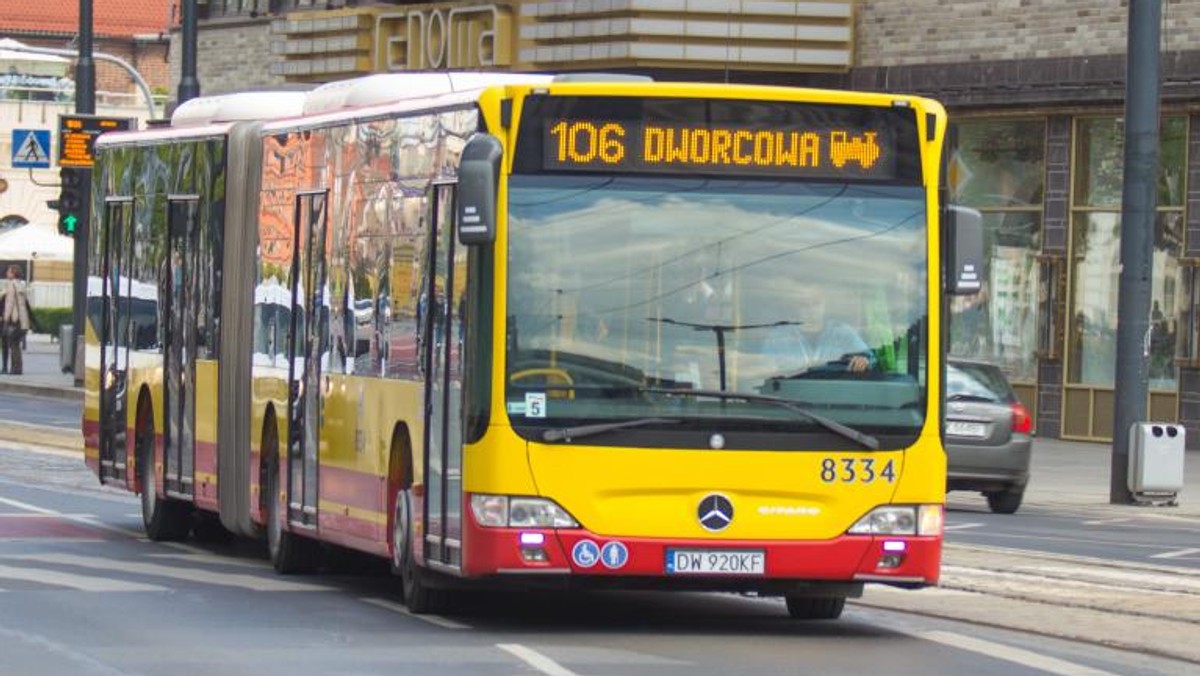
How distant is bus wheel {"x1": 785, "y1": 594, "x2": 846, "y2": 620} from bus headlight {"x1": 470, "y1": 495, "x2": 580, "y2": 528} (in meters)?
1.96

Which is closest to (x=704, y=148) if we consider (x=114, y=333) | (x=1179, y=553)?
(x=1179, y=553)

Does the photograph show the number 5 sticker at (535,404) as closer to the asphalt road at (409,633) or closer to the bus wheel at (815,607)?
the asphalt road at (409,633)

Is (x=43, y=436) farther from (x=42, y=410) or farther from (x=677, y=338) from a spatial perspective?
(x=677, y=338)

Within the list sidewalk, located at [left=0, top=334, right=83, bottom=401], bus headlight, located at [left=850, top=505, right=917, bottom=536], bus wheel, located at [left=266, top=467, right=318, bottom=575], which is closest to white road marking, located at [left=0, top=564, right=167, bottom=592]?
bus wheel, located at [left=266, top=467, right=318, bottom=575]

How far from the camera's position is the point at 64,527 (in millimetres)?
21547

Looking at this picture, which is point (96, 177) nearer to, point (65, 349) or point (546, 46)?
point (546, 46)

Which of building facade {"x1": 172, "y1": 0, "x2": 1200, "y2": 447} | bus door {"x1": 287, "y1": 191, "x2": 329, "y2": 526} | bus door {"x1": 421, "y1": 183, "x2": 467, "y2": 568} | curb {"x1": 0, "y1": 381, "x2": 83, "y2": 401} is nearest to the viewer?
bus door {"x1": 421, "y1": 183, "x2": 467, "y2": 568}

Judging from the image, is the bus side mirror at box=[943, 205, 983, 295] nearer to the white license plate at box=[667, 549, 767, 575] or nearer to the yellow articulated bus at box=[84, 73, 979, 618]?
the yellow articulated bus at box=[84, 73, 979, 618]

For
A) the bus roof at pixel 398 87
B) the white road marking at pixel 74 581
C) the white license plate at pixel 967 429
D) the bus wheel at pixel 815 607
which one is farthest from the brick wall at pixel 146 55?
the bus wheel at pixel 815 607

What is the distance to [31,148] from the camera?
4841cm

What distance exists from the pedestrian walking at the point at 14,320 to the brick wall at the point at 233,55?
188 inches

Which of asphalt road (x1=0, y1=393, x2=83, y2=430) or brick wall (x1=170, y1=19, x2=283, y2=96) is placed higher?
brick wall (x1=170, y1=19, x2=283, y2=96)

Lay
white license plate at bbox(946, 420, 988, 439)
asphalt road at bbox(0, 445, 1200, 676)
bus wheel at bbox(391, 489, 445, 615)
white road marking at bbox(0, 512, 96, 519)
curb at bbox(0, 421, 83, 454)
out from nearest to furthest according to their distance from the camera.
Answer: asphalt road at bbox(0, 445, 1200, 676) < bus wheel at bbox(391, 489, 445, 615) < white road marking at bbox(0, 512, 96, 519) < white license plate at bbox(946, 420, 988, 439) < curb at bbox(0, 421, 83, 454)

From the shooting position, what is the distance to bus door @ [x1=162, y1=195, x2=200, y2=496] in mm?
20297
